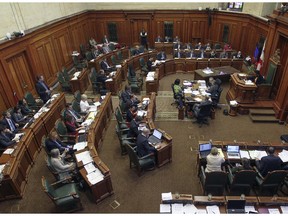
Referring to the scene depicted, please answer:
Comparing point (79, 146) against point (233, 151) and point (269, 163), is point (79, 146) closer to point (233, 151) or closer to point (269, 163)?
point (233, 151)

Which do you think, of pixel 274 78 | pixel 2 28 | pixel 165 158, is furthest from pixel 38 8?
pixel 274 78

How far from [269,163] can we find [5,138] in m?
7.12

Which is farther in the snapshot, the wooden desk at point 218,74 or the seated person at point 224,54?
the seated person at point 224,54

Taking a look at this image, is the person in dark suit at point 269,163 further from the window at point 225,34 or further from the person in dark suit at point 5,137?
the window at point 225,34

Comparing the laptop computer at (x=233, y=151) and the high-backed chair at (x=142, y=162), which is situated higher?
the laptop computer at (x=233, y=151)

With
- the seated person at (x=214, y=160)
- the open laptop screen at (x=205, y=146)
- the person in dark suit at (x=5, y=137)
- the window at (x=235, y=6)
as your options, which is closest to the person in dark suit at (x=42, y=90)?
the person in dark suit at (x=5, y=137)

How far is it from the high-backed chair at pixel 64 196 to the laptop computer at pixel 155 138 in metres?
2.43

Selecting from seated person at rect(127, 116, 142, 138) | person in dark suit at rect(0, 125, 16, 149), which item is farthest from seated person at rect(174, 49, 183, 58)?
person in dark suit at rect(0, 125, 16, 149)

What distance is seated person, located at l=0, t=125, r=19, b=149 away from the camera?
253 inches

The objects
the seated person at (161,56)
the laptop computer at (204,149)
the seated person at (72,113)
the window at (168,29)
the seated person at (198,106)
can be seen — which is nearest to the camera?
the laptop computer at (204,149)

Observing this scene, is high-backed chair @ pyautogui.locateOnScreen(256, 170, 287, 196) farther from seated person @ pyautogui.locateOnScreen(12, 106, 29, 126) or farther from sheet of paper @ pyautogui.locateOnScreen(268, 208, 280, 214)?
seated person @ pyautogui.locateOnScreen(12, 106, 29, 126)

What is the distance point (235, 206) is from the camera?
4395 millimetres

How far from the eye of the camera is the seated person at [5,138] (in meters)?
6.41

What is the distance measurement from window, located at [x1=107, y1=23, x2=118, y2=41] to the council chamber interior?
1.93 m
